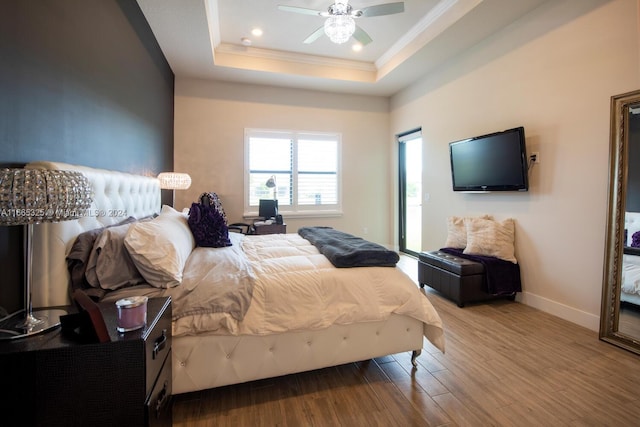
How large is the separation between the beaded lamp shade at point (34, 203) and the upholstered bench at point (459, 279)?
3224 mm

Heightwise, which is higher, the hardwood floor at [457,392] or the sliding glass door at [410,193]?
the sliding glass door at [410,193]

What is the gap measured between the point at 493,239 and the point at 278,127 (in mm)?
3813

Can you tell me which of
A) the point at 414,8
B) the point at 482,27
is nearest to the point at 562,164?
the point at 482,27

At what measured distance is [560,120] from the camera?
291cm

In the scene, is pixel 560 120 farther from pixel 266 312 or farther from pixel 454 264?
pixel 266 312

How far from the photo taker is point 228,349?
1690 millimetres

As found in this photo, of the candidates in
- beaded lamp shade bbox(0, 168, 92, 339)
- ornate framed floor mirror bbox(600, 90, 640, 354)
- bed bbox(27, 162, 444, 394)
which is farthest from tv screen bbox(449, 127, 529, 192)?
beaded lamp shade bbox(0, 168, 92, 339)

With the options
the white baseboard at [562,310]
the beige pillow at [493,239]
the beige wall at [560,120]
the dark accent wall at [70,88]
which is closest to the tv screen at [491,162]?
the beige wall at [560,120]

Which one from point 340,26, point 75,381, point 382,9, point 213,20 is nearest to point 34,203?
point 75,381

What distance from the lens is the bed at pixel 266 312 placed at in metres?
1.50

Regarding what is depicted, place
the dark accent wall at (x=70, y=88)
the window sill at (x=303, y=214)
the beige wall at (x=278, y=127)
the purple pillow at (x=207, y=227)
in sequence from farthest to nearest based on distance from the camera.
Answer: the window sill at (x=303, y=214) → the beige wall at (x=278, y=127) → the purple pillow at (x=207, y=227) → the dark accent wall at (x=70, y=88)

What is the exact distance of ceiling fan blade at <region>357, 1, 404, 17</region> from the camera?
2781mm

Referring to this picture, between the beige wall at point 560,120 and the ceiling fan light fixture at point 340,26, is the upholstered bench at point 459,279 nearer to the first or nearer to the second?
the beige wall at point 560,120

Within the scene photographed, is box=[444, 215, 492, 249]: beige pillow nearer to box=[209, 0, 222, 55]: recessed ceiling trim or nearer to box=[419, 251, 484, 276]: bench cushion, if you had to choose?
box=[419, 251, 484, 276]: bench cushion
